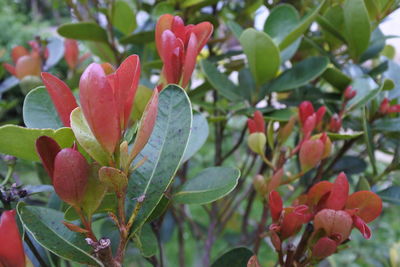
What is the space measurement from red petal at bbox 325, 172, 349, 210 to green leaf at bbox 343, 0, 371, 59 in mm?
412

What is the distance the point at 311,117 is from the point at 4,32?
670 cm

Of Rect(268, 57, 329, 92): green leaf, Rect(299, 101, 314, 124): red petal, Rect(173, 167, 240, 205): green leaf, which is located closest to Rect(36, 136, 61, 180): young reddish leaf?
Rect(173, 167, 240, 205): green leaf

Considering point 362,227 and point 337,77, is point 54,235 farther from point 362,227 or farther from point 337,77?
point 337,77

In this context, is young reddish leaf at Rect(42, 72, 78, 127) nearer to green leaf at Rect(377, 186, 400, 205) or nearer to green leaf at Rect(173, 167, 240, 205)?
green leaf at Rect(173, 167, 240, 205)

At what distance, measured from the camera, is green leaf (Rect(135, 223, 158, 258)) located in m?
0.58

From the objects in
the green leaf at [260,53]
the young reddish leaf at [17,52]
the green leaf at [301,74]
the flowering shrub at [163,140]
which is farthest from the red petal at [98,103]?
the young reddish leaf at [17,52]

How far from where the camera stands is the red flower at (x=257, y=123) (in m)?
0.72

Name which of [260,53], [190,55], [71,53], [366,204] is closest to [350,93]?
[260,53]

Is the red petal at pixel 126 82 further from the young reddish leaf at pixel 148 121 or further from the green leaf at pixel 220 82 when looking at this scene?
the green leaf at pixel 220 82

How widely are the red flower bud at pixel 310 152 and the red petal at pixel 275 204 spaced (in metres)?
0.12

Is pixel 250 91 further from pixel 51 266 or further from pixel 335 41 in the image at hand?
pixel 51 266

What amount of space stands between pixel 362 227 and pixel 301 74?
1.43 feet

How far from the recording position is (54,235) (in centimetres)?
51

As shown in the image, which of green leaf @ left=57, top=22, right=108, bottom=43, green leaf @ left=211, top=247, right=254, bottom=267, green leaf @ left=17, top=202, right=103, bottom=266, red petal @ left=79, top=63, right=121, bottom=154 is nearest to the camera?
red petal @ left=79, top=63, right=121, bottom=154
